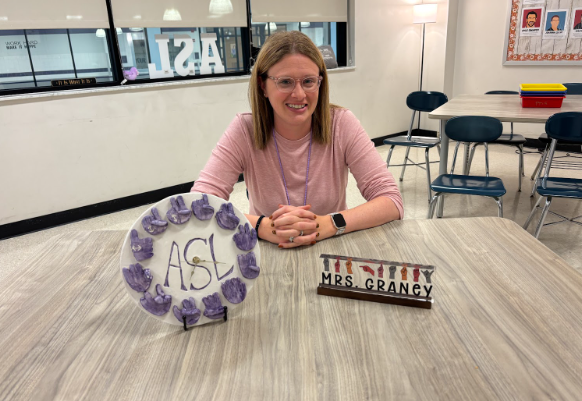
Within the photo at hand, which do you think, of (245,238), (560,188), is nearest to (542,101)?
(560,188)

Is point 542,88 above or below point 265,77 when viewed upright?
below

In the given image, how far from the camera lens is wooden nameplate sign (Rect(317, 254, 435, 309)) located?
2.68 feet

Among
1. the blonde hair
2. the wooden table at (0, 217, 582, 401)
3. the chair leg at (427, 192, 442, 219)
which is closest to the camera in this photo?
the wooden table at (0, 217, 582, 401)

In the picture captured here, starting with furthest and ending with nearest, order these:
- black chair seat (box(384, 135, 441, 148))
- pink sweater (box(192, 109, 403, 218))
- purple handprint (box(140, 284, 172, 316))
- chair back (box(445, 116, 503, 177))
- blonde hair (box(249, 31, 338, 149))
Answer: black chair seat (box(384, 135, 441, 148))
chair back (box(445, 116, 503, 177))
pink sweater (box(192, 109, 403, 218))
blonde hair (box(249, 31, 338, 149))
purple handprint (box(140, 284, 172, 316))

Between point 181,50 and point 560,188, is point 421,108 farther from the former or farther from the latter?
point 181,50

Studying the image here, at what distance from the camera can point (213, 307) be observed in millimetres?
790

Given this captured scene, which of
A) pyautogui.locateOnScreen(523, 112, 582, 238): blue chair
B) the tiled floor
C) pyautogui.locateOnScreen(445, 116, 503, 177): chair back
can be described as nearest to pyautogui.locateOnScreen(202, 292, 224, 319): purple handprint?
the tiled floor

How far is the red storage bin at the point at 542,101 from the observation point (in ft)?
9.24

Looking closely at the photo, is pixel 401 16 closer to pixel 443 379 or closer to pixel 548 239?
pixel 548 239

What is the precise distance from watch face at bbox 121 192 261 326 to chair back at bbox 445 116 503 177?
7.58 feet

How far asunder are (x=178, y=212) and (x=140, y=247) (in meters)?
0.10

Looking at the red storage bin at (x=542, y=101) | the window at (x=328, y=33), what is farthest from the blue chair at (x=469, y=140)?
the window at (x=328, y=33)

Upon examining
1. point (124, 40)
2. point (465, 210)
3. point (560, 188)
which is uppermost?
point (124, 40)

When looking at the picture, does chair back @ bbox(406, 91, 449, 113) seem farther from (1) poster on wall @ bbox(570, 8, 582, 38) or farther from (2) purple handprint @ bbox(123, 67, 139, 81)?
(2) purple handprint @ bbox(123, 67, 139, 81)
